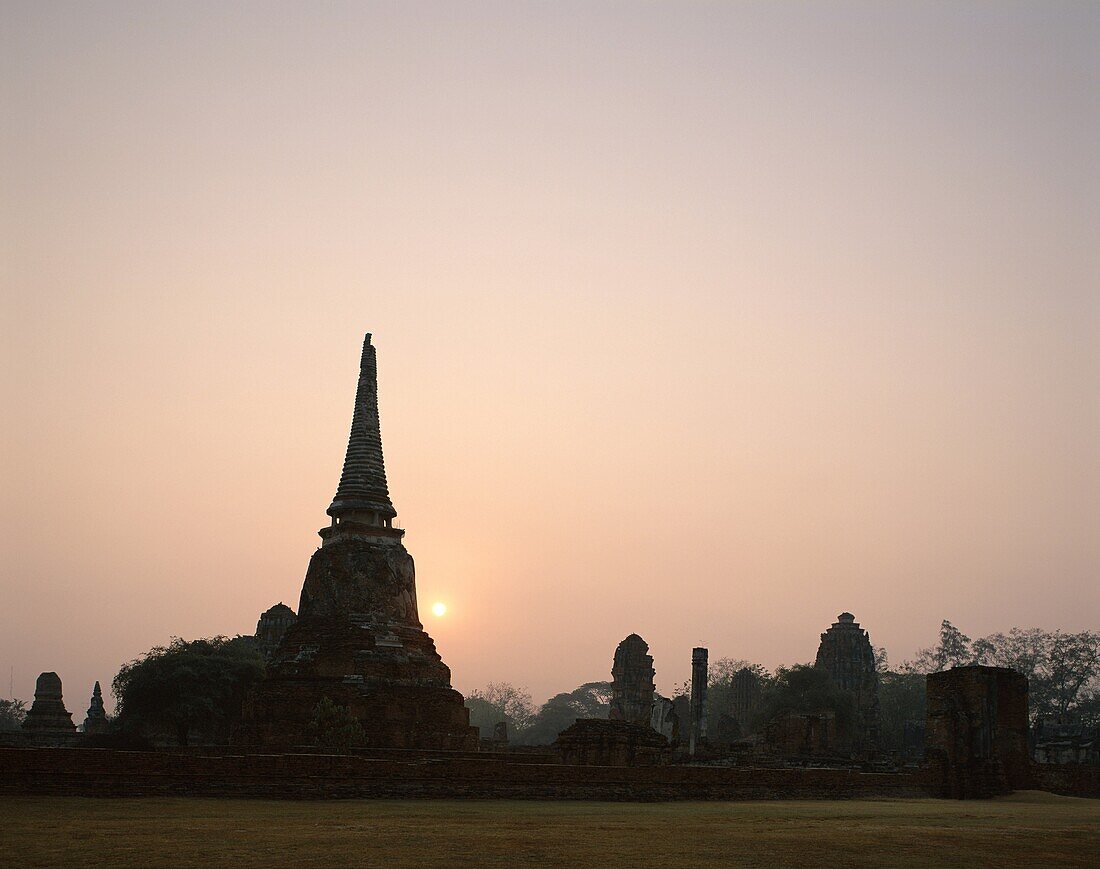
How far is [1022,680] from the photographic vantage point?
32.0 m

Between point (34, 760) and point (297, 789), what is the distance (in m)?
4.19

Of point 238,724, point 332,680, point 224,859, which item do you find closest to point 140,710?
point 238,724

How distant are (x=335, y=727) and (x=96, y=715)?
41.1 meters

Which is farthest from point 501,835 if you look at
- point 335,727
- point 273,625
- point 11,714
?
point 11,714

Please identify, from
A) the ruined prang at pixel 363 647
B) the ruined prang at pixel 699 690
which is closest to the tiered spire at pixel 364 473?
the ruined prang at pixel 363 647

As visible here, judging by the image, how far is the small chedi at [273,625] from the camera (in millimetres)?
56500

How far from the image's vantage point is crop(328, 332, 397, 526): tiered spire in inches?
1521

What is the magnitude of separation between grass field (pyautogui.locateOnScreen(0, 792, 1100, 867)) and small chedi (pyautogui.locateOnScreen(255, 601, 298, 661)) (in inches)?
1562

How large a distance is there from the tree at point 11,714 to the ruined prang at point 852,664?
68.0 m

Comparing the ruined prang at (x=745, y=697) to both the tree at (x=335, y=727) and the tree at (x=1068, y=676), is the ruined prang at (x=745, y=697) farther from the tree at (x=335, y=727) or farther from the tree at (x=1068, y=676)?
the tree at (x=335, y=727)

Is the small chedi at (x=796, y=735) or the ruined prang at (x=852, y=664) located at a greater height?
the ruined prang at (x=852, y=664)

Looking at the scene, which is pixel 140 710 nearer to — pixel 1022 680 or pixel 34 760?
pixel 34 760

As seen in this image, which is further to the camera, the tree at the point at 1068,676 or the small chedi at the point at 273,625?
the tree at the point at 1068,676

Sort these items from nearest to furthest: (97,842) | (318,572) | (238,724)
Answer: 1. (97,842)
2. (238,724)
3. (318,572)
